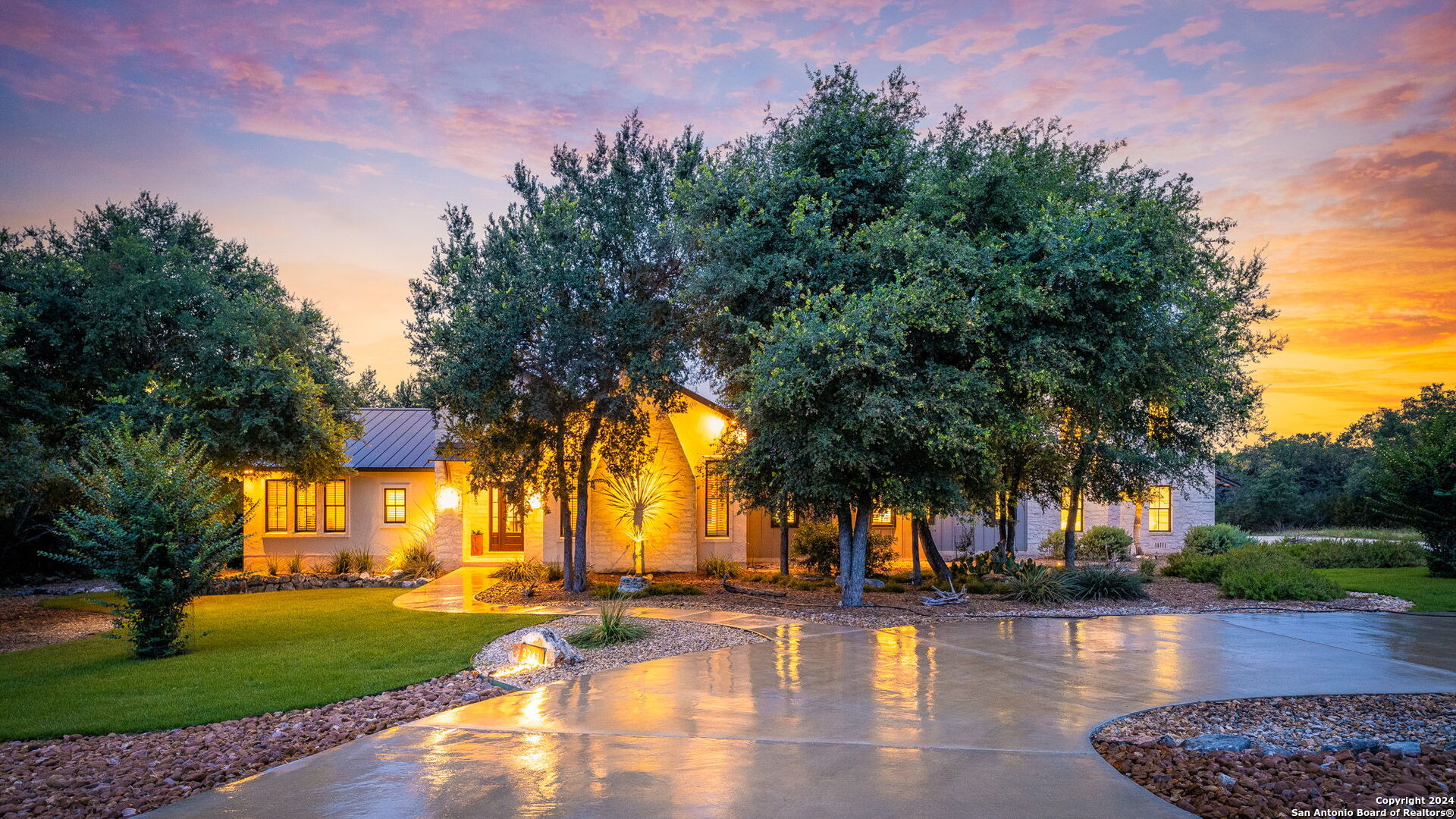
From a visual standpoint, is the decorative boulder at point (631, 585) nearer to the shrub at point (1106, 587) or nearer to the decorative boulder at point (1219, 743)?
the shrub at point (1106, 587)

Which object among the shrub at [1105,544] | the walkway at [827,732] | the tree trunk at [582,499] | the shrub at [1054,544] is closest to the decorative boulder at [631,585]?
the tree trunk at [582,499]

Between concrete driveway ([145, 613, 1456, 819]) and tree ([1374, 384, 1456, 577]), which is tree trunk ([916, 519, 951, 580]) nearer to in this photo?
concrete driveway ([145, 613, 1456, 819])

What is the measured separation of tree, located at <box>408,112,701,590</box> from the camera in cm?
1432

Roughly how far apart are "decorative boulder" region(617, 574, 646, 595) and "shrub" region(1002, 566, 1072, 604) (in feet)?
25.0

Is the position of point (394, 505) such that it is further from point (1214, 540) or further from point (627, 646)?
point (1214, 540)

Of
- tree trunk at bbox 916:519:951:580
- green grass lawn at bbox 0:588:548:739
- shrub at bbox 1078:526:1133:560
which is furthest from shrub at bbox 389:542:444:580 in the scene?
shrub at bbox 1078:526:1133:560

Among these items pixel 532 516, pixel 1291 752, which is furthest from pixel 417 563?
pixel 1291 752

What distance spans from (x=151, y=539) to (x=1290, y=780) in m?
12.5

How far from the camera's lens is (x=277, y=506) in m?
22.5

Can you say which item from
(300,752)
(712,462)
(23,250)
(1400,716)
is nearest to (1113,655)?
(1400,716)

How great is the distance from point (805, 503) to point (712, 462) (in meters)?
6.04

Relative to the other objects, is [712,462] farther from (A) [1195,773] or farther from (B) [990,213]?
(A) [1195,773]

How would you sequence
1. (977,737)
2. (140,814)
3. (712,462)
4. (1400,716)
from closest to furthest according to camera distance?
(140,814)
(977,737)
(1400,716)
(712,462)

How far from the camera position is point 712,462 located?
63.8 feet
